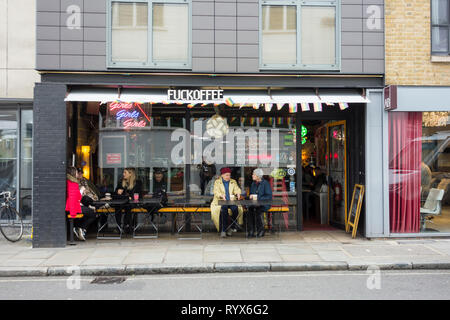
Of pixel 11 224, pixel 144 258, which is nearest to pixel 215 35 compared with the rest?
pixel 144 258

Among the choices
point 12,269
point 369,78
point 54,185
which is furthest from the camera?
point 369,78

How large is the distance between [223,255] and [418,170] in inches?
213

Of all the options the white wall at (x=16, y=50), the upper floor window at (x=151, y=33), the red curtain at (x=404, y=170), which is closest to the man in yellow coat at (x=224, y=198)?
the upper floor window at (x=151, y=33)

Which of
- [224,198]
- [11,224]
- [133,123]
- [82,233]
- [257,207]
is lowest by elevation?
[82,233]

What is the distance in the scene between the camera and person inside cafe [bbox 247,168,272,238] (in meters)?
10.3

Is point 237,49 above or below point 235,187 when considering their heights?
above

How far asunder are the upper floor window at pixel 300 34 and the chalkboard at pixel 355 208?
10.2 feet

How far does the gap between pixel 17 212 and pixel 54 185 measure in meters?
1.98

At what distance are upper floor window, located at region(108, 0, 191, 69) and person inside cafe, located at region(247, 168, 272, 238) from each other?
3373mm

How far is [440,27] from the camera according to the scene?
10461 millimetres

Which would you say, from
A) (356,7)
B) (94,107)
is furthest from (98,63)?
(356,7)

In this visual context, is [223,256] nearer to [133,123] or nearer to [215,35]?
[133,123]

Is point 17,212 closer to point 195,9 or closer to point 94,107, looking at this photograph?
point 94,107

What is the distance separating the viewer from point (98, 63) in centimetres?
978
